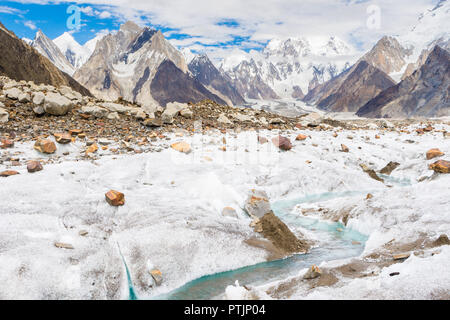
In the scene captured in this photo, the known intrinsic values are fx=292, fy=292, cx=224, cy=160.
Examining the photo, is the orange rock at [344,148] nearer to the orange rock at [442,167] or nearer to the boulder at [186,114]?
the orange rock at [442,167]

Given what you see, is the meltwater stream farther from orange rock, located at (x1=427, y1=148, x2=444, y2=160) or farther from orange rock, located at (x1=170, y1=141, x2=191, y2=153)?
orange rock, located at (x1=427, y1=148, x2=444, y2=160)

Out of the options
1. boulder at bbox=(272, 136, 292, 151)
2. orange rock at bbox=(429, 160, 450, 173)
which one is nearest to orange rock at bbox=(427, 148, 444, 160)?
orange rock at bbox=(429, 160, 450, 173)

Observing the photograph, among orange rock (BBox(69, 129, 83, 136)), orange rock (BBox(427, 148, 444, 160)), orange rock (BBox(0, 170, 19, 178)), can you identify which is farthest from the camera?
orange rock (BBox(427, 148, 444, 160))

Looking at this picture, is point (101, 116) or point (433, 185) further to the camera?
point (101, 116)

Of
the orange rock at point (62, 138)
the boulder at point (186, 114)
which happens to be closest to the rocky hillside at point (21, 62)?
the boulder at point (186, 114)

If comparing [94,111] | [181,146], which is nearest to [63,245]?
[181,146]

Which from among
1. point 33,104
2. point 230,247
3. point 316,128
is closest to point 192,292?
point 230,247

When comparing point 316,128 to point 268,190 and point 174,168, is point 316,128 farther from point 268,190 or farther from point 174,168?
point 174,168
